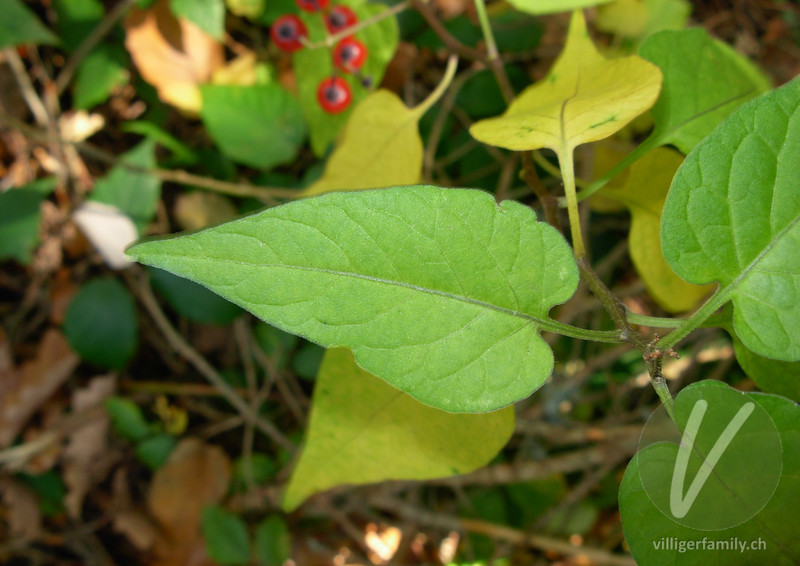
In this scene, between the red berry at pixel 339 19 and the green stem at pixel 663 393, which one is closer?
the green stem at pixel 663 393

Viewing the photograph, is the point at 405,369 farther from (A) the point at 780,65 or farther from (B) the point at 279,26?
(A) the point at 780,65

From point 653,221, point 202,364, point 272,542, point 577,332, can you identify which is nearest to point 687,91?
point 653,221

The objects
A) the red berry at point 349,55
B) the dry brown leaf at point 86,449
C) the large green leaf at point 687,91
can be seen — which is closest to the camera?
the large green leaf at point 687,91

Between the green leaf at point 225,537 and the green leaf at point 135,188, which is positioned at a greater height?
the green leaf at point 135,188

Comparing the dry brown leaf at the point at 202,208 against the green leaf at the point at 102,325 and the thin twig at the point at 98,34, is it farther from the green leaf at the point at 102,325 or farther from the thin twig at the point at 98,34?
the thin twig at the point at 98,34

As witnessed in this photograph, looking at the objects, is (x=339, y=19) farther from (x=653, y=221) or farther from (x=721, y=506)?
(x=721, y=506)

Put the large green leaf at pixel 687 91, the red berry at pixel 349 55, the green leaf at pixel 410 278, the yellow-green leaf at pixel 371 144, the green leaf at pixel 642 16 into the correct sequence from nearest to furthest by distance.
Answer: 1. the green leaf at pixel 410 278
2. the large green leaf at pixel 687 91
3. the yellow-green leaf at pixel 371 144
4. the red berry at pixel 349 55
5. the green leaf at pixel 642 16

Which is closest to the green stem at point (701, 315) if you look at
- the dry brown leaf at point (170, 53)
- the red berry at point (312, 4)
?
the red berry at point (312, 4)
